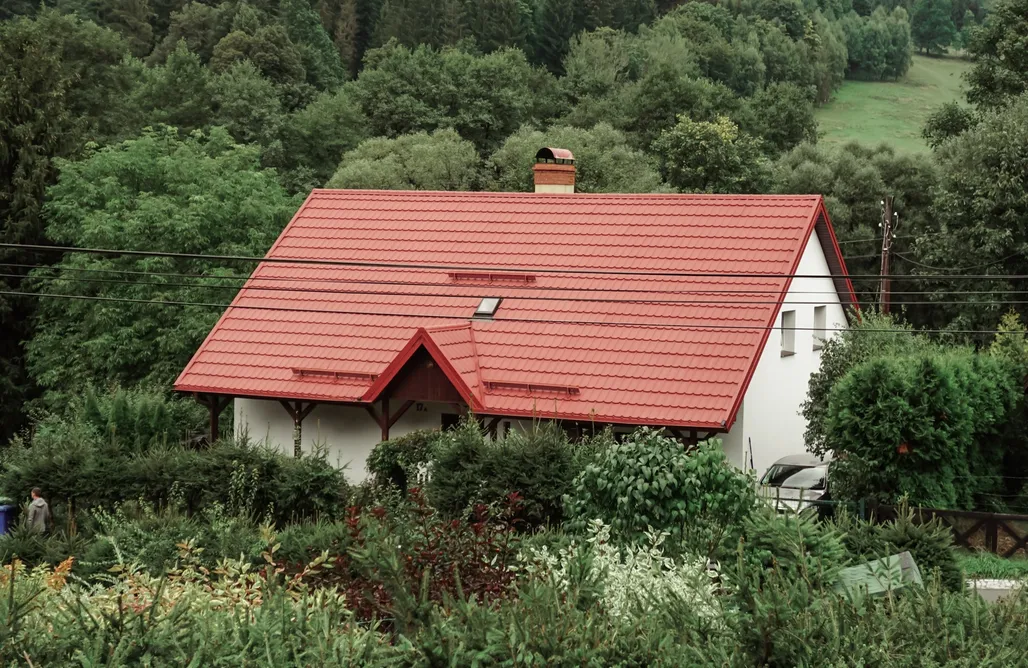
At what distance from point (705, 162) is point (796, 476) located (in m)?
30.0

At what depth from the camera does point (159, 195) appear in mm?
37625

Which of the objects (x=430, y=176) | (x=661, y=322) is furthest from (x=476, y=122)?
(x=661, y=322)

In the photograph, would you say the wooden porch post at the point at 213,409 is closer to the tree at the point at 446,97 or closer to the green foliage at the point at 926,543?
the green foliage at the point at 926,543

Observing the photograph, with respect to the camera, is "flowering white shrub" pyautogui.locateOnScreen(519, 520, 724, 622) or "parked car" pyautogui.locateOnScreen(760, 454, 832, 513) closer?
"flowering white shrub" pyautogui.locateOnScreen(519, 520, 724, 622)

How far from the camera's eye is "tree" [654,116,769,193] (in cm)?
4997

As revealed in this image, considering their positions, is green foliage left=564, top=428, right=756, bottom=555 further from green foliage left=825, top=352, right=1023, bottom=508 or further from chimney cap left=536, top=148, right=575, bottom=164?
chimney cap left=536, top=148, right=575, bottom=164

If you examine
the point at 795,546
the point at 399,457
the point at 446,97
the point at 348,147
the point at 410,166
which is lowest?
the point at 399,457

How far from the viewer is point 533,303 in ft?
77.9

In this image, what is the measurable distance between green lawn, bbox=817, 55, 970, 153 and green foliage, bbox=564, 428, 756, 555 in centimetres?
6400

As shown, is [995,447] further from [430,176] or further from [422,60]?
[422,60]

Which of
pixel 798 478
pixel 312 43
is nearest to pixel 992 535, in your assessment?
pixel 798 478

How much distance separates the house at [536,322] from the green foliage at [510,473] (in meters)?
2.86

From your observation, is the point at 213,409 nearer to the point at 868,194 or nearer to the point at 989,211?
the point at 989,211

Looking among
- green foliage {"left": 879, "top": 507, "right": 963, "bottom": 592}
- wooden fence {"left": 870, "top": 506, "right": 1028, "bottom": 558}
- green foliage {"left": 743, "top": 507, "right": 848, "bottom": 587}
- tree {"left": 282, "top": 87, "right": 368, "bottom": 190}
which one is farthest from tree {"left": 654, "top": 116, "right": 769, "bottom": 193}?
green foliage {"left": 743, "top": 507, "right": 848, "bottom": 587}
